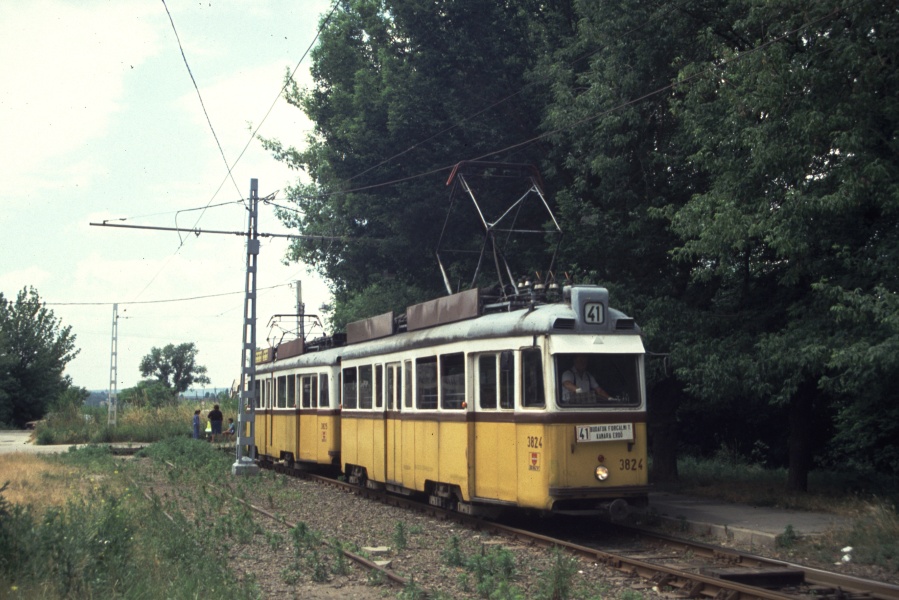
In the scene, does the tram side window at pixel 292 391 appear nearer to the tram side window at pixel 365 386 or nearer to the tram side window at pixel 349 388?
the tram side window at pixel 349 388

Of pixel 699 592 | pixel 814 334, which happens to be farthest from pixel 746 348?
pixel 699 592

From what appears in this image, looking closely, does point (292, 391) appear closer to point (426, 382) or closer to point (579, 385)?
point (426, 382)

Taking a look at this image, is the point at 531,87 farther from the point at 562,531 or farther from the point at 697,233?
the point at 562,531

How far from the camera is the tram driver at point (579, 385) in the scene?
12023 millimetres

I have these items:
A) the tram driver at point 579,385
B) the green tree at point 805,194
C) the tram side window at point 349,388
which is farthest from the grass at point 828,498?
the tram side window at point 349,388

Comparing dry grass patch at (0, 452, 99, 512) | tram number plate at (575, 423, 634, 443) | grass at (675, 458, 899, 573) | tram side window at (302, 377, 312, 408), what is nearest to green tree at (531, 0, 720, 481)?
grass at (675, 458, 899, 573)

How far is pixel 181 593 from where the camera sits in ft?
25.8

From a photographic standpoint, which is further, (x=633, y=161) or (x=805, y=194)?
(x=633, y=161)

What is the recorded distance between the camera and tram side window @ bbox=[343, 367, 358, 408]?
18.9m

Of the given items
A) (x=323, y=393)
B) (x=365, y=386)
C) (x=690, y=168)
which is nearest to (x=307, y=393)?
(x=323, y=393)

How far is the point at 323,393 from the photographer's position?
70.2 ft

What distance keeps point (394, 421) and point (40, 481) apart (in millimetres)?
8221

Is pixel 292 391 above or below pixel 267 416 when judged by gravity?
above

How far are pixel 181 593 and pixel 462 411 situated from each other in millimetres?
6160
